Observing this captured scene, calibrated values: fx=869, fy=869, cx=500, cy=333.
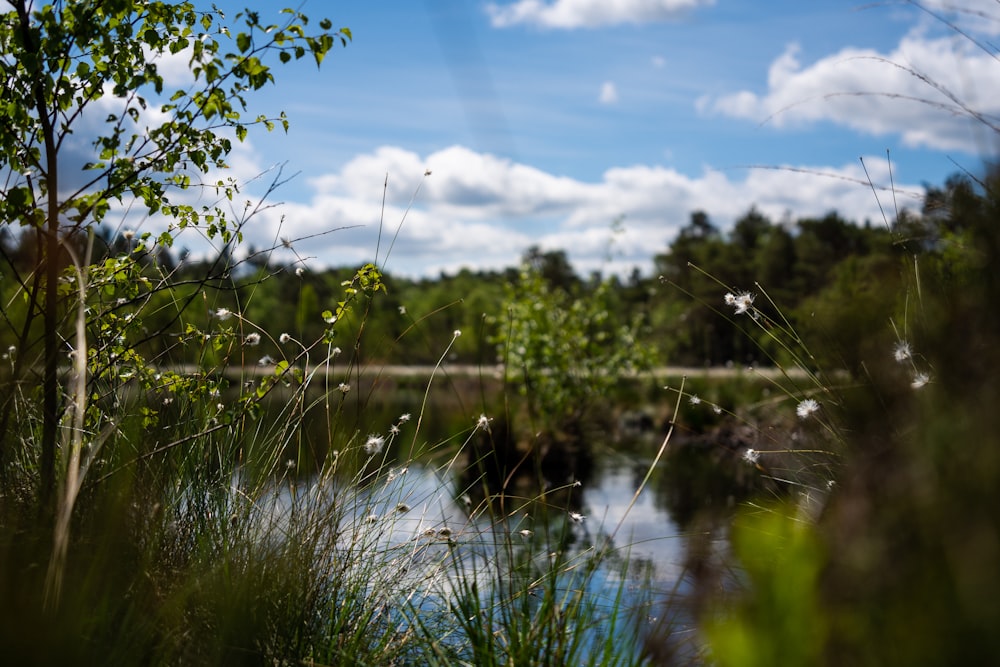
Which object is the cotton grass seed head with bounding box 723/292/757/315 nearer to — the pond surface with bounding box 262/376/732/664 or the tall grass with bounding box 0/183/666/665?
the pond surface with bounding box 262/376/732/664

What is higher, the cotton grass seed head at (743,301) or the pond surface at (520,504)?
the cotton grass seed head at (743,301)

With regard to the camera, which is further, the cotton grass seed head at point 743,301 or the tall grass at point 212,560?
the cotton grass seed head at point 743,301

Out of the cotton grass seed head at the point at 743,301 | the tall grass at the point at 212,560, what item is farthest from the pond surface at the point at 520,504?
the cotton grass seed head at the point at 743,301

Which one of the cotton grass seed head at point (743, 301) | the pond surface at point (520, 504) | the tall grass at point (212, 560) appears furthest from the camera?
the pond surface at point (520, 504)

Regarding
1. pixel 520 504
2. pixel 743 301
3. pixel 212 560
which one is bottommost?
pixel 520 504

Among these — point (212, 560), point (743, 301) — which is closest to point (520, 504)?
point (743, 301)

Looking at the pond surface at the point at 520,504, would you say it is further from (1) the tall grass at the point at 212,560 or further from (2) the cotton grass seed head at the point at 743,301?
(2) the cotton grass seed head at the point at 743,301

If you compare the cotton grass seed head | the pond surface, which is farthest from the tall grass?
the cotton grass seed head

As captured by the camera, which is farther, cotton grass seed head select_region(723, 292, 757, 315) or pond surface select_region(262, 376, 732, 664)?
pond surface select_region(262, 376, 732, 664)

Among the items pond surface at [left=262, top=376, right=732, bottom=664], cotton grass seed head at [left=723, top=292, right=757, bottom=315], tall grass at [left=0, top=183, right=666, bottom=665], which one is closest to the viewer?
tall grass at [left=0, top=183, right=666, bottom=665]

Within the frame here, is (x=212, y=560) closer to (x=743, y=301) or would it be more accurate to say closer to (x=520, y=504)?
(x=743, y=301)

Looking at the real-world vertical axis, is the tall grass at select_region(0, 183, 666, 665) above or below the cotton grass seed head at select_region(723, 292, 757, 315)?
below

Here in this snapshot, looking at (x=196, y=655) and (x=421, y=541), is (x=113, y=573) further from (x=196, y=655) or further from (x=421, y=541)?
(x=421, y=541)

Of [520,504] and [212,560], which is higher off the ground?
[212,560]
